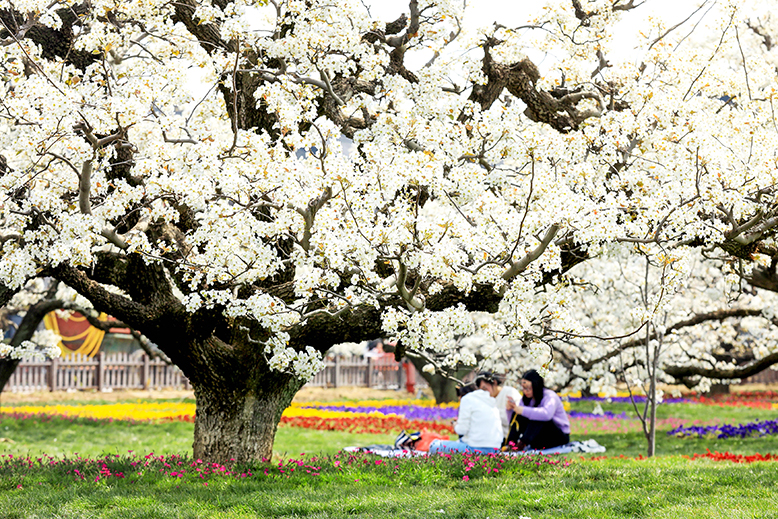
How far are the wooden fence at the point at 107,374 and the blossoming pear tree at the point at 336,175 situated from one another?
51.8 feet

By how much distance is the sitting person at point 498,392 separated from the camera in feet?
31.9

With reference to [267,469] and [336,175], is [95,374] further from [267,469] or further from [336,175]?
[336,175]

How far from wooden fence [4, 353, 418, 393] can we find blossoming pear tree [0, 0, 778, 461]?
1580cm

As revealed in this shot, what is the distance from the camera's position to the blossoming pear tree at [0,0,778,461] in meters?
5.99

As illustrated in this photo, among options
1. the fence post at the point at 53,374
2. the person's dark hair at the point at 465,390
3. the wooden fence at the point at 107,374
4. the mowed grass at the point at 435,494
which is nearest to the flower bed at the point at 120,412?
the fence post at the point at 53,374

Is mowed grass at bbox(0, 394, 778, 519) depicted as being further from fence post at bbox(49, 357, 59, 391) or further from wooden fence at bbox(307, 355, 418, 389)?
wooden fence at bbox(307, 355, 418, 389)

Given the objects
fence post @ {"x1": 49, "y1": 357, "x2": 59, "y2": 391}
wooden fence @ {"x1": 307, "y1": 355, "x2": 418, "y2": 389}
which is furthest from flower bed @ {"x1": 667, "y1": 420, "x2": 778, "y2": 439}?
fence post @ {"x1": 49, "y1": 357, "x2": 59, "y2": 391}

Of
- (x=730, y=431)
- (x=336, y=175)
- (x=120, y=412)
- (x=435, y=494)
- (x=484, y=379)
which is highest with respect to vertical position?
(x=336, y=175)

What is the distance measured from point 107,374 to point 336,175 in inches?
857

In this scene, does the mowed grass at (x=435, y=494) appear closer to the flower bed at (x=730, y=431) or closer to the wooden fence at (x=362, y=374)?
the flower bed at (x=730, y=431)

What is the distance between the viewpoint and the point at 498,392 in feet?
36.0

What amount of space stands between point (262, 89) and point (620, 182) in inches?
135

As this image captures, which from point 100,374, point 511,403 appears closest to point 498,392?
point 511,403

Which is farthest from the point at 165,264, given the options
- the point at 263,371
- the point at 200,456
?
the point at 200,456
